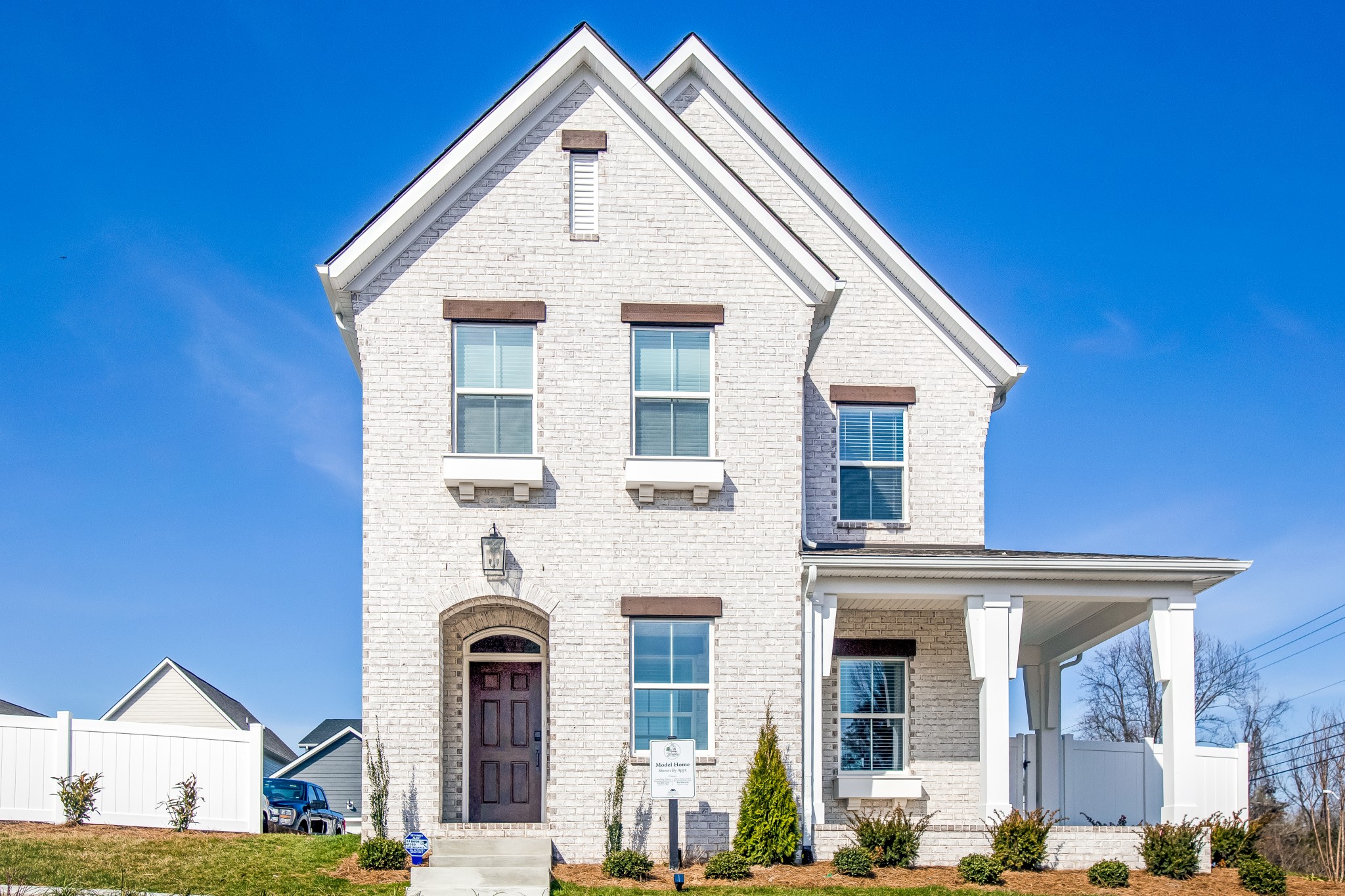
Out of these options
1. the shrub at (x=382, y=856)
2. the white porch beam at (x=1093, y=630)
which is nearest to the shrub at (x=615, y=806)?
the shrub at (x=382, y=856)

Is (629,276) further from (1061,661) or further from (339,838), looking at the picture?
Result: (1061,661)

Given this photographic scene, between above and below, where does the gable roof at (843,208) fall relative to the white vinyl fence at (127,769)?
above

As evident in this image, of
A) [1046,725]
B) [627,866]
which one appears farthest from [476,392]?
[1046,725]

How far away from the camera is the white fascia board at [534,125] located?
1689 cm

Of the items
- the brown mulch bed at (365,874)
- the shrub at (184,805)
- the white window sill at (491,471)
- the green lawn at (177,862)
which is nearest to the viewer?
the green lawn at (177,862)

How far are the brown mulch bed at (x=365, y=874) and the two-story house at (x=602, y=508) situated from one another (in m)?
0.72

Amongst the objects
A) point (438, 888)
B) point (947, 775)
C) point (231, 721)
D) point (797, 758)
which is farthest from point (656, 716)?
point (231, 721)

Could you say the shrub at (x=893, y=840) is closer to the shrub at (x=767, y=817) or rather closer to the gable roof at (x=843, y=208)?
the shrub at (x=767, y=817)

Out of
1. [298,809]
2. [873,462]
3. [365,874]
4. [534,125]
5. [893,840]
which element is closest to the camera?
[365,874]

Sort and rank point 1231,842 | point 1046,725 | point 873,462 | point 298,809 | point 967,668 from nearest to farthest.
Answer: point 1231,842 < point 967,668 < point 873,462 < point 1046,725 < point 298,809

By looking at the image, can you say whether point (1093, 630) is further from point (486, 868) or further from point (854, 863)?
point (486, 868)

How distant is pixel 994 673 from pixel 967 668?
2132 millimetres

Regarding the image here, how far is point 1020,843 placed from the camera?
16.2m

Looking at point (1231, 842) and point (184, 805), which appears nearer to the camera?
point (1231, 842)
